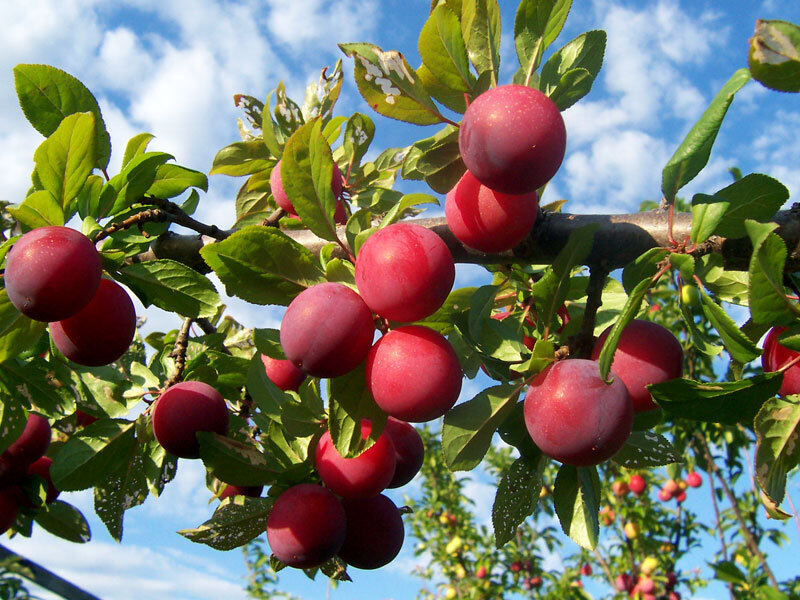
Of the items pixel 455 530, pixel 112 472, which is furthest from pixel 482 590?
pixel 112 472

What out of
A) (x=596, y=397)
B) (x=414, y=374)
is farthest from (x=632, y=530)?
(x=414, y=374)

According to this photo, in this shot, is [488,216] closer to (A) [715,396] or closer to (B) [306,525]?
(A) [715,396]

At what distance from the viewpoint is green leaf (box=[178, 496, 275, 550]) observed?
1260 mm

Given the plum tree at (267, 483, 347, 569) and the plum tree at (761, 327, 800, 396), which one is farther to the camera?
the plum tree at (267, 483, 347, 569)

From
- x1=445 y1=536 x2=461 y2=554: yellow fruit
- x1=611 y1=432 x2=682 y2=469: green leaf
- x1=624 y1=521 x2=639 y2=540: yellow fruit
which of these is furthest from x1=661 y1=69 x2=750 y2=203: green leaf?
x1=445 y1=536 x2=461 y2=554: yellow fruit

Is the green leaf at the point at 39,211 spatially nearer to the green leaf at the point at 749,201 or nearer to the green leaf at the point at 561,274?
the green leaf at the point at 561,274

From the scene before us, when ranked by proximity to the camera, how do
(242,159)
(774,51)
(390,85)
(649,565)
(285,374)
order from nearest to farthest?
(774,51)
(390,85)
(285,374)
(242,159)
(649,565)

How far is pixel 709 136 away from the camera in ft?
3.07

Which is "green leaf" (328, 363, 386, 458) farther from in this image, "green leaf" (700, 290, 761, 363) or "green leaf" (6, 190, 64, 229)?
"green leaf" (6, 190, 64, 229)

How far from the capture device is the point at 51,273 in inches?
39.9

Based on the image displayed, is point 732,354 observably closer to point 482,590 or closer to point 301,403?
point 301,403

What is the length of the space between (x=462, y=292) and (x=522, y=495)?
16.6 inches

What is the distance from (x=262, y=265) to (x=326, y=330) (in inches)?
7.4

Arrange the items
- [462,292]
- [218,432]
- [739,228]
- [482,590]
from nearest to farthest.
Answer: [739,228]
[462,292]
[218,432]
[482,590]
